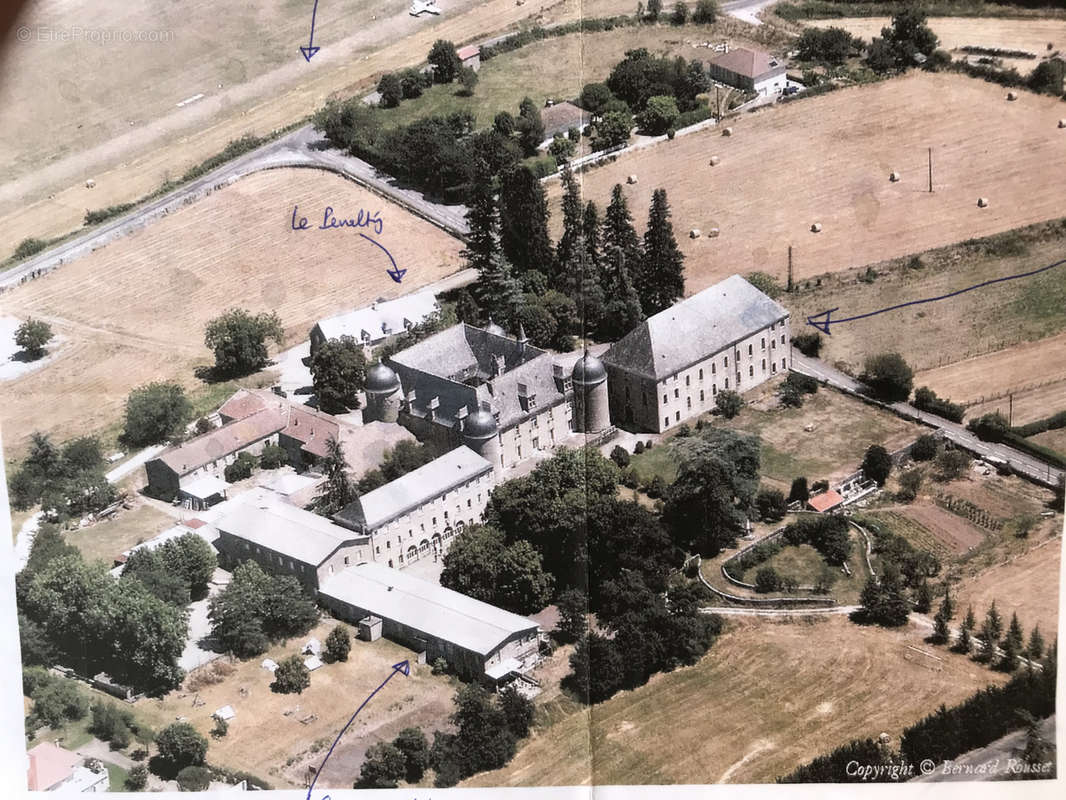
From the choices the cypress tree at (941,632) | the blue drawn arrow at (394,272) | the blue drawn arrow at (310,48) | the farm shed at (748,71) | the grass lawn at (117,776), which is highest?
the blue drawn arrow at (310,48)

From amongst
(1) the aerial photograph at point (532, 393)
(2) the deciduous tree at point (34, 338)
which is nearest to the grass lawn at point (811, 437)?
(1) the aerial photograph at point (532, 393)

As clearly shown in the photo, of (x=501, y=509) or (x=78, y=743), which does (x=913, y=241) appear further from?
(x=78, y=743)

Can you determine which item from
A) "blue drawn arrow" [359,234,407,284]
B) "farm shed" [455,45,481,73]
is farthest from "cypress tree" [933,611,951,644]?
"farm shed" [455,45,481,73]

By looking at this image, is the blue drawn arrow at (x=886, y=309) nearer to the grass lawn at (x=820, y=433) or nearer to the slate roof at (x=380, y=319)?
the grass lawn at (x=820, y=433)

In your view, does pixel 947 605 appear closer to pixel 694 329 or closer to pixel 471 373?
pixel 694 329

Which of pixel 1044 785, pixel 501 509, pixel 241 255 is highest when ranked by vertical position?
pixel 241 255

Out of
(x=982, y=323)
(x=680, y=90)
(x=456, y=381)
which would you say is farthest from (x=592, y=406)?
(x=680, y=90)
